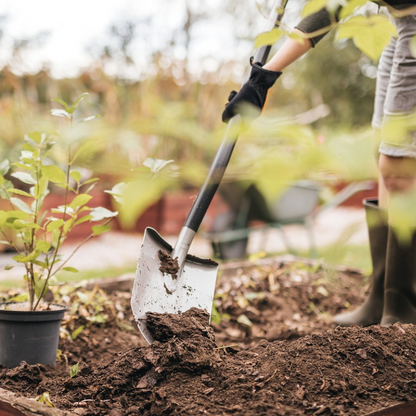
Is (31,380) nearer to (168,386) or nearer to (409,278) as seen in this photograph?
(168,386)

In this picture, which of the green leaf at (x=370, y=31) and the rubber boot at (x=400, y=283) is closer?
the green leaf at (x=370, y=31)

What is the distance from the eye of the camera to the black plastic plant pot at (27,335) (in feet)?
4.41

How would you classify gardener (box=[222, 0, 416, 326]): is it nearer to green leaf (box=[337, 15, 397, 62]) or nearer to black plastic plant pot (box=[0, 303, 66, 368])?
green leaf (box=[337, 15, 397, 62])

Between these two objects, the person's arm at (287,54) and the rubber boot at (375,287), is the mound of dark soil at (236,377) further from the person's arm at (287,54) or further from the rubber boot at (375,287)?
the person's arm at (287,54)

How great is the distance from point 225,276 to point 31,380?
4.65 feet

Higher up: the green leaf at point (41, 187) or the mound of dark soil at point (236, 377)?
the green leaf at point (41, 187)

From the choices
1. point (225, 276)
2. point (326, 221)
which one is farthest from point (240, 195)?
point (326, 221)

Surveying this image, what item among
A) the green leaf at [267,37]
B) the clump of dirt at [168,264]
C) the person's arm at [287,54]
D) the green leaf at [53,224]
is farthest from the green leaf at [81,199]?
the green leaf at [267,37]

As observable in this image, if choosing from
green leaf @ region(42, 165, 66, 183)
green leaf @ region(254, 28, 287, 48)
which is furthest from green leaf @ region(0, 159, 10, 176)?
green leaf @ region(254, 28, 287, 48)

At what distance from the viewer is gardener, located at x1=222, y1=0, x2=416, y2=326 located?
52.3 inches

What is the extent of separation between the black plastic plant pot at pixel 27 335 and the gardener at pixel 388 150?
76 centimetres

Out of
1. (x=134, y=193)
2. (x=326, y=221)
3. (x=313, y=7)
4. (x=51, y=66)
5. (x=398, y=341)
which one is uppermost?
(x=51, y=66)

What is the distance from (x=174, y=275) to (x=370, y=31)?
3.62 ft

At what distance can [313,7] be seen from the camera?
45 centimetres
